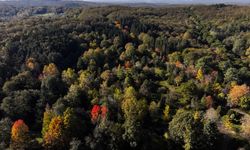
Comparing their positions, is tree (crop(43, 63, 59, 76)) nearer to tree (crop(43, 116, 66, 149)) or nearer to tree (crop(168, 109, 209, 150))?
tree (crop(43, 116, 66, 149))

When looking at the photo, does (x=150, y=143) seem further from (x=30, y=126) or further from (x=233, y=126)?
(x=30, y=126)

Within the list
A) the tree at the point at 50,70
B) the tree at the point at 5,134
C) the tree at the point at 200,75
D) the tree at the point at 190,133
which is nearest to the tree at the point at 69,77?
the tree at the point at 50,70

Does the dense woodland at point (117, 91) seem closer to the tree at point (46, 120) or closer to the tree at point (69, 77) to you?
the tree at point (46, 120)

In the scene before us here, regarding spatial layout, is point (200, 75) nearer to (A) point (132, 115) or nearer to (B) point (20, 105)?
(A) point (132, 115)

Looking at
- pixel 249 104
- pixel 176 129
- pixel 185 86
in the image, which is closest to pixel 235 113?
pixel 249 104

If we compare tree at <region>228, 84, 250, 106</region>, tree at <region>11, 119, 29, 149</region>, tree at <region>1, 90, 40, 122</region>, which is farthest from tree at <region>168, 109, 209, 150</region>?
tree at <region>1, 90, 40, 122</region>

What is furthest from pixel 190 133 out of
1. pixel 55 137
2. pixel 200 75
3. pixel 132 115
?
pixel 200 75
